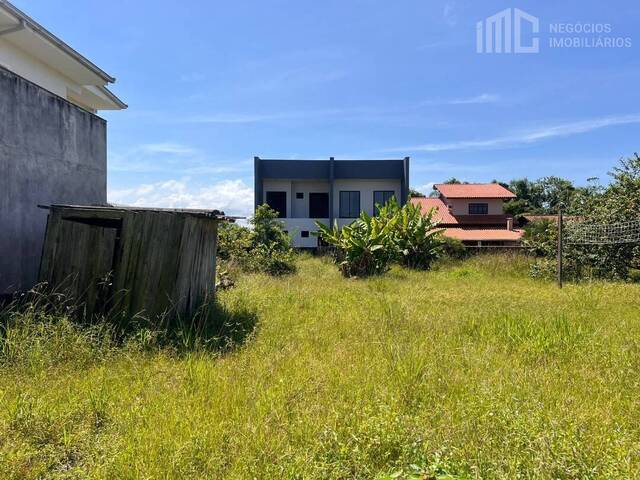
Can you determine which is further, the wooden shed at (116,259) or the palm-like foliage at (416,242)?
the palm-like foliage at (416,242)

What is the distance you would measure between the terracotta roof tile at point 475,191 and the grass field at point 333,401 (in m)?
26.4

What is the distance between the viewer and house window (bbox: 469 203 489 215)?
3183 centimetres

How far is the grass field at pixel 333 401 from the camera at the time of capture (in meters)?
2.76

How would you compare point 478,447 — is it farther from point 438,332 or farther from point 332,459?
point 438,332

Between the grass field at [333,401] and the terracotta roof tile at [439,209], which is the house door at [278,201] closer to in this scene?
the terracotta roof tile at [439,209]

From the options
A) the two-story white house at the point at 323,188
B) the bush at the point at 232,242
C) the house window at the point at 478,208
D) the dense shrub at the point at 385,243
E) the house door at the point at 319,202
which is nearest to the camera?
the dense shrub at the point at 385,243

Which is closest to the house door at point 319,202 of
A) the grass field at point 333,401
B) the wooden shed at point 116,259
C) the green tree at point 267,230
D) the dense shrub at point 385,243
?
the green tree at point 267,230

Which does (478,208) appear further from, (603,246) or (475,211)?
(603,246)

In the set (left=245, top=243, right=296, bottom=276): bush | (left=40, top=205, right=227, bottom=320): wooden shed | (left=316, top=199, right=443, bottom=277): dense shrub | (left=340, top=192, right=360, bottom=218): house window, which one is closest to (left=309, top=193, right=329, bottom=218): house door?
(left=340, top=192, right=360, bottom=218): house window

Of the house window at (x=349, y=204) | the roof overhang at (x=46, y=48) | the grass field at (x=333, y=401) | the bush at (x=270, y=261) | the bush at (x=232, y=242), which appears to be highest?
the roof overhang at (x=46, y=48)

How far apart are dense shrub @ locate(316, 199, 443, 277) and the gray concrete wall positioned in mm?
9132

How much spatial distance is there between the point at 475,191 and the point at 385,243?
19.4m

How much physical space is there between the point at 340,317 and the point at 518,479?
4463 mm

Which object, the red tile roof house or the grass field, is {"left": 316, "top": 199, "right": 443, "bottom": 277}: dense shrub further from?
the red tile roof house
